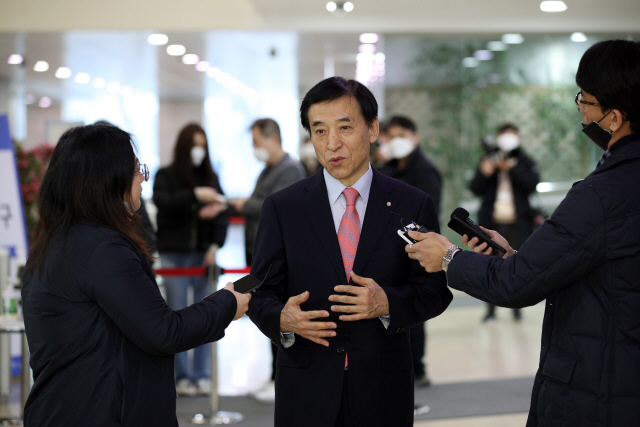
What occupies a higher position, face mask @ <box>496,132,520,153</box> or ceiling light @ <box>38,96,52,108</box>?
ceiling light @ <box>38,96,52,108</box>

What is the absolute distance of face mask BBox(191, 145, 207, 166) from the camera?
5.09 m

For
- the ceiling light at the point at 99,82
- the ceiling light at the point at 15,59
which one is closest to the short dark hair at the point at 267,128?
the ceiling light at the point at 15,59

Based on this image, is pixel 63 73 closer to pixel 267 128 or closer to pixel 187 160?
pixel 187 160

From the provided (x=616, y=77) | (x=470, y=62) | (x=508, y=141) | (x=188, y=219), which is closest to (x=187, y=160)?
(x=188, y=219)

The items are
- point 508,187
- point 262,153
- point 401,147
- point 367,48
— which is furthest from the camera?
point 367,48

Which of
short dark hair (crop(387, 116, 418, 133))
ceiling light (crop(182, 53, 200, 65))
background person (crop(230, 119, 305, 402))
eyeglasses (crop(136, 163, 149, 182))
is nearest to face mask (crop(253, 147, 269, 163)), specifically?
background person (crop(230, 119, 305, 402))

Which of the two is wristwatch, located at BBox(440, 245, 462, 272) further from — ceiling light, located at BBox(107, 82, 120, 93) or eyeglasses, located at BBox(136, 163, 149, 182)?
ceiling light, located at BBox(107, 82, 120, 93)

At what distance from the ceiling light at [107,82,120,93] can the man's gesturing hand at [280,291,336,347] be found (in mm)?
13288

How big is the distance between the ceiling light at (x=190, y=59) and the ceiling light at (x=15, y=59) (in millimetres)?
2202

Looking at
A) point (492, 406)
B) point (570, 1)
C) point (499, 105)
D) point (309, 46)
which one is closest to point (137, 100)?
point (309, 46)

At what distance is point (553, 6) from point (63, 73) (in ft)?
28.3

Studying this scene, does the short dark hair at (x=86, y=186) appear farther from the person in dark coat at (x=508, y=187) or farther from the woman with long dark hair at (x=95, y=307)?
the person in dark coat at (x=508, y=187)

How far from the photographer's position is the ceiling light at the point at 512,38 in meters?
7.56

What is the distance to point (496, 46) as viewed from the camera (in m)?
7.74
